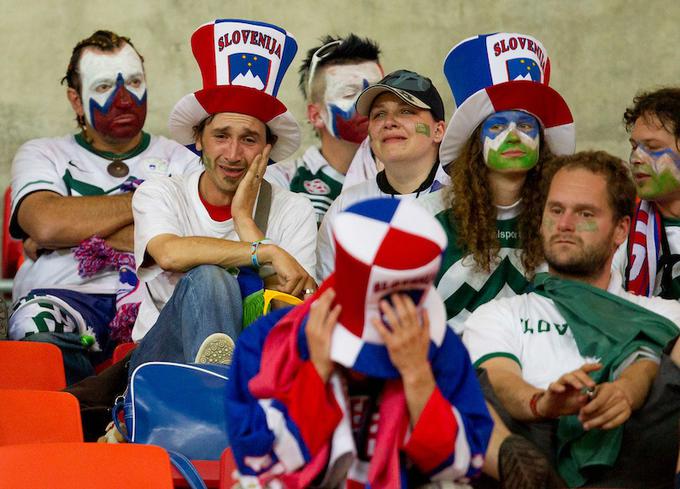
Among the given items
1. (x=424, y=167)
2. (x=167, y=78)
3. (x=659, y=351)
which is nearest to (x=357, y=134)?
(x=424, y=167)

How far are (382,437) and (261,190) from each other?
1.82m

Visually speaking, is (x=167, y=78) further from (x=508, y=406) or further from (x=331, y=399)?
(x=331, y=399)

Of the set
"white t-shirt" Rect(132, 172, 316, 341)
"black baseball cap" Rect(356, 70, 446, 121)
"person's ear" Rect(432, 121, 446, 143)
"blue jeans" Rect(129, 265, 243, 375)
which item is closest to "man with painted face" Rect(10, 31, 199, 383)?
"white t-shirt" Rect(132, 172, 316, 341)

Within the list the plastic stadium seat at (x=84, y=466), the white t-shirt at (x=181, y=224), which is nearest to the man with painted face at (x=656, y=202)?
the white t-shirt at (x=181, y=224)

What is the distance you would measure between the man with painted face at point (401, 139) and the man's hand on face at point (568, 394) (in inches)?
53.6

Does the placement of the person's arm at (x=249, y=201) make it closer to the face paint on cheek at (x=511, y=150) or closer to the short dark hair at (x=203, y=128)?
the short dark hair at (x=203, y=128)

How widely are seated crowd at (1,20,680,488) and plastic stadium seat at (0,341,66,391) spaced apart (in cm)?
16

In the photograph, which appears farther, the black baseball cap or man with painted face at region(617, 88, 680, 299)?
the black baseball cap

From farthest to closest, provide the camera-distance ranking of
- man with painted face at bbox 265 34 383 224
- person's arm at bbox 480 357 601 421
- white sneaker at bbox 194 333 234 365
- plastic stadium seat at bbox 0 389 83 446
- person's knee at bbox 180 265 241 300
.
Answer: man with painted face at bbox 265 34 383 224 → person's knee at bbox 180 265 241 300 → white sneaker at bbox 194 333 234 365 → plastic stadium seat at bbox 0 389 83 446 → person's arm at bbox 480 357 601 421

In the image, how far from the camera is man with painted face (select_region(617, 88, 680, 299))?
341 centimetres

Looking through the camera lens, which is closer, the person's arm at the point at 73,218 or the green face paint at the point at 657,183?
the green face paint at the point at 657,183

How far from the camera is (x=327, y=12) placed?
5.38 meters

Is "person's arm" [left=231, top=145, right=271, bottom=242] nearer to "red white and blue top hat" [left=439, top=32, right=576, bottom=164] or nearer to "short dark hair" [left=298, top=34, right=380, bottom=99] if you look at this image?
"red white and blue top hat" [left=439, top=32, right=576, bottom=164]

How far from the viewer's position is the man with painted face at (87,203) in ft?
12.2
